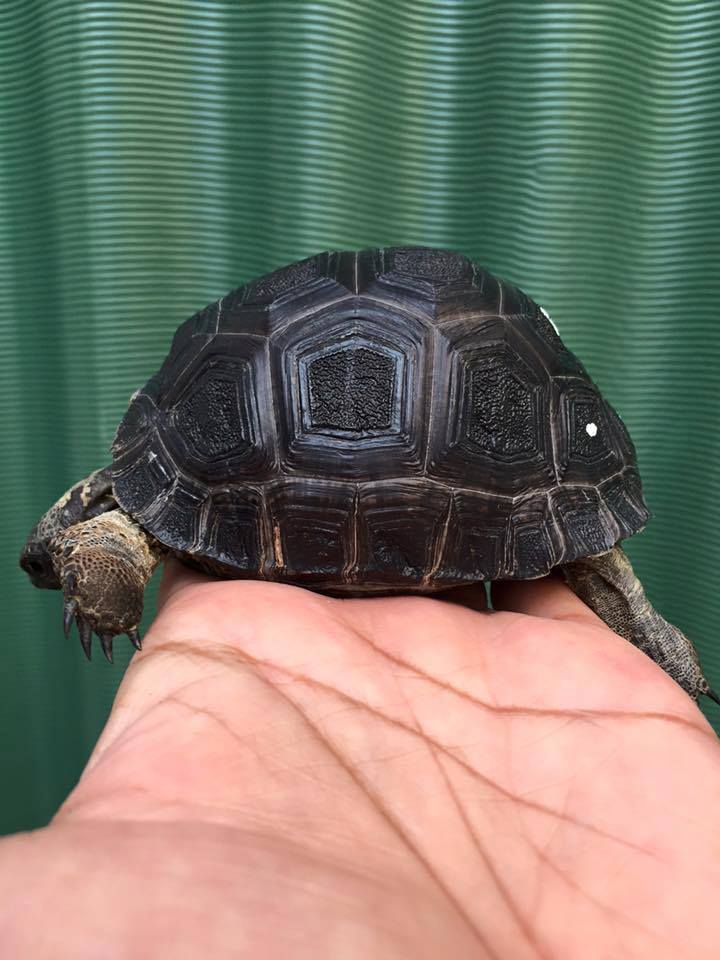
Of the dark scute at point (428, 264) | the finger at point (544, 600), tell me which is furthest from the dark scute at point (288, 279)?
the finger at point (544, 600)

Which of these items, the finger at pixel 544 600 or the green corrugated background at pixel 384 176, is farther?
the green corrugated background at pixel 384 176

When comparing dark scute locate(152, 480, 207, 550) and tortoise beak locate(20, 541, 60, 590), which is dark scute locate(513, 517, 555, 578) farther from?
tortoise beak locate(20, 541, 60, 590)

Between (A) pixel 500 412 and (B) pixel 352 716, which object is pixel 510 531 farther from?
(B) pixel 352 716

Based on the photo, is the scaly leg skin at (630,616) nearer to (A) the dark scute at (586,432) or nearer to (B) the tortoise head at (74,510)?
(A) the dark scute at (586,432)

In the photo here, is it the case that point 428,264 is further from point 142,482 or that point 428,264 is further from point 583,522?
point 142,482

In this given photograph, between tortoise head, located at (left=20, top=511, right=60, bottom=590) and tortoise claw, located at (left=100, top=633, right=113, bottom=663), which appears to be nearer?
tortoise claw, located at (left=100, top=633, right=113, bottom=663)

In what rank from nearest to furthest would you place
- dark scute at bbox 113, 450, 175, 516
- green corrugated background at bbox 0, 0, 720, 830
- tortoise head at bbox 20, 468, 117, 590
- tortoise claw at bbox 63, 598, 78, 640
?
tortoise claw at bbox 63, 598, 78, 640 < dark scute at bbox 113, 450, 175, 516 < tortoise head at bbox 20, 468, 117, 590 < green corrugated background at bbox 0, 0, 720, 830

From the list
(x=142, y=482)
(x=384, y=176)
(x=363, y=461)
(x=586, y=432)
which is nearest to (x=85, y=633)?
(x=142, y=482)

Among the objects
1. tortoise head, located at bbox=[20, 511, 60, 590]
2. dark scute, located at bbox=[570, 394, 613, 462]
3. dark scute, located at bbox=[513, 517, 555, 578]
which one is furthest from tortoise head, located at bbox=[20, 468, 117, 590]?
dark scute, located at bbox=[570, 394, 613, 462]
